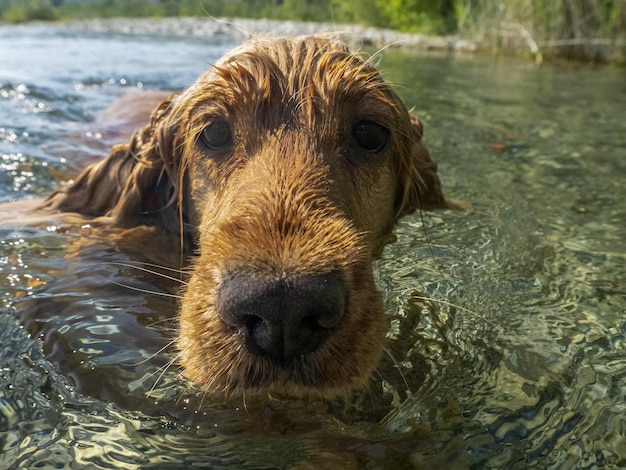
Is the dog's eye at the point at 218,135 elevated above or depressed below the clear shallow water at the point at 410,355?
above

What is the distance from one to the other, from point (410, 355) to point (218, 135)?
1.33 meters

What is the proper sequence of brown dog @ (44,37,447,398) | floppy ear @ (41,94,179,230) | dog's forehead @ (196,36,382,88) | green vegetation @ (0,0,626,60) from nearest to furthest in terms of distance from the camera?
brown dog @ (44,37,447,398)
dog's forehead @ (196,36,382,88)
floppy ear @ (41,94,179,230)
green vegetation @ (0,0,626,60)

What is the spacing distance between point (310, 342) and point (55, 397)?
3.54 feet

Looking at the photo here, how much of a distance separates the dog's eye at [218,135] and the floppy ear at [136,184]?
0.45 m

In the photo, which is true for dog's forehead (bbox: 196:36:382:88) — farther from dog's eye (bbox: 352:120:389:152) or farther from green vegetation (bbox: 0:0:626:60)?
green vegetation (bbox: 0:0:626:60)

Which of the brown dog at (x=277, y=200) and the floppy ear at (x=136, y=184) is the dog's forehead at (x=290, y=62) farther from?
the floppy ear at (x=136, y=184)

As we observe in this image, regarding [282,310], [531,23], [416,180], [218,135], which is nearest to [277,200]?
A: [282,310]

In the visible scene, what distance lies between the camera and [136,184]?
378 cm

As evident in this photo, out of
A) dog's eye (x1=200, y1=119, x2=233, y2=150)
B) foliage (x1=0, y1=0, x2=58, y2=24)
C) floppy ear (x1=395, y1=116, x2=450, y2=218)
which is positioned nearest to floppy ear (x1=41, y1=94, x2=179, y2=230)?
dog's eye (x1=200, y1=119, x2=233, y2=150)

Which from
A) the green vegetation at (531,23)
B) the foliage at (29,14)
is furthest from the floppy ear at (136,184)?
the foliage at (29,14)

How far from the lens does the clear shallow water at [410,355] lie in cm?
233

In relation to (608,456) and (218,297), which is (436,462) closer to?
(608,456)

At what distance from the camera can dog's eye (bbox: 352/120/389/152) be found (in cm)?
316

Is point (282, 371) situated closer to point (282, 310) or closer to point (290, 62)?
point (282, 310)
